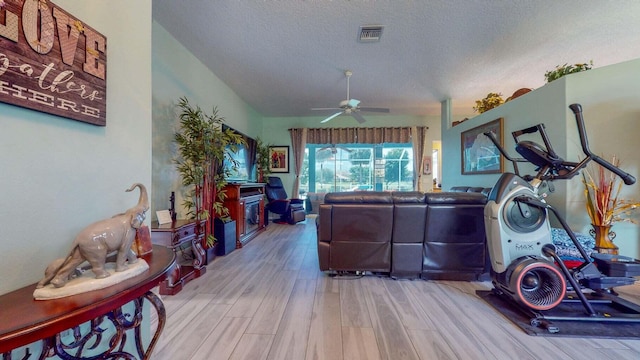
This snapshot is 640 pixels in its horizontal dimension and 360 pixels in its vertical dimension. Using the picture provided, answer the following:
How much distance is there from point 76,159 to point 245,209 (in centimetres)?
310

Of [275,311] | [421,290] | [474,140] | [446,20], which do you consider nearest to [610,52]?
[474,140]

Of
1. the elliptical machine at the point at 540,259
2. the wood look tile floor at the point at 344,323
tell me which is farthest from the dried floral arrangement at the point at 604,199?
the wood look tile floor at the point at 344,323

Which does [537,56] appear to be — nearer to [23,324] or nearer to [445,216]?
[445,216]

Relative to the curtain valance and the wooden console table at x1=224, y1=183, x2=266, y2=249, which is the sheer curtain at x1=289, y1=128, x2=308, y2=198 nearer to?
the curtain valance

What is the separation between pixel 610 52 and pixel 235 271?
569cm

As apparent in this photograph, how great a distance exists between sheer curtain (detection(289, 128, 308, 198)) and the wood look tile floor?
3970 millimetres

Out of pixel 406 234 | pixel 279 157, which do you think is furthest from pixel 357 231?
pixel 279 157

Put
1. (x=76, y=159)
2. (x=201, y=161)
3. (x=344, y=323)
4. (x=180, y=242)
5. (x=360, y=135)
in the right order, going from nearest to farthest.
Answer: (x=76, y=159)
(x=344, y=323)
(x=180, y=242)
(x=201, y=161)
(x=360, y=135)

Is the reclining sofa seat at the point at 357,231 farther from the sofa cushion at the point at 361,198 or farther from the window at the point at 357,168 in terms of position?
the window at the point at 357,168

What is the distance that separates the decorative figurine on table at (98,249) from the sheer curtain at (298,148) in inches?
220

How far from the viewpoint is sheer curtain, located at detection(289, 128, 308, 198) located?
641 centimetres

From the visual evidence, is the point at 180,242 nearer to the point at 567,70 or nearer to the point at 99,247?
the point at 99,247

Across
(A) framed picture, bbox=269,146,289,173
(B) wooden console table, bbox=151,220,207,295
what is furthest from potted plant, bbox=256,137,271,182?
(B) wooden console table, bbox=151,220,207,295

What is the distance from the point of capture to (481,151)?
3883 mm
